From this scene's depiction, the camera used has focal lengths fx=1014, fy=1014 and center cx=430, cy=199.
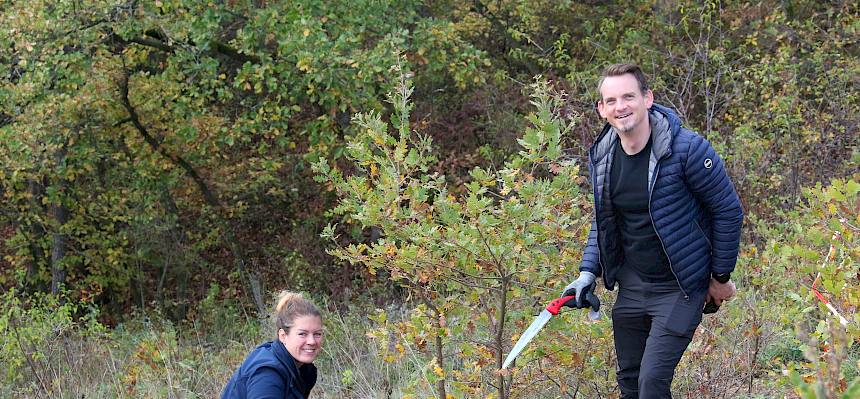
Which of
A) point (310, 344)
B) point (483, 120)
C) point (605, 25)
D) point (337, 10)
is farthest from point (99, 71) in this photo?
point (310, 344)

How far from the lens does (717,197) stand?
11.4 feet

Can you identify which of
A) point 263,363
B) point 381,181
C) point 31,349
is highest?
point 381,181

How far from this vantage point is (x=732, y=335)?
5.41 meters

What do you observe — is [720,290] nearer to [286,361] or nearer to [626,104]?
[626,104]

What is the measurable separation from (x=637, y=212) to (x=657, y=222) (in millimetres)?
128

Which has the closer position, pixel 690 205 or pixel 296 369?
pixel 690 205

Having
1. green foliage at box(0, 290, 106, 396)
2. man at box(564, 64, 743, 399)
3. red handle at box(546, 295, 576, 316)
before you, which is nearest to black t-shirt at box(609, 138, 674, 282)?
man at box(564, 64, 743, 399)

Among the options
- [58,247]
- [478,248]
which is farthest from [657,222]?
[58,247]

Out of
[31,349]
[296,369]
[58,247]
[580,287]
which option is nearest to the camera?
[580,287]

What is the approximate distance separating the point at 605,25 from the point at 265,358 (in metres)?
10.7

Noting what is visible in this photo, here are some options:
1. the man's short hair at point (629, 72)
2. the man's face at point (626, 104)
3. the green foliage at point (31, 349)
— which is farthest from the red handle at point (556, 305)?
the green foliage at point (31, 349)

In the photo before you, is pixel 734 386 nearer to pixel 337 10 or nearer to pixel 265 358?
pixel 265 358

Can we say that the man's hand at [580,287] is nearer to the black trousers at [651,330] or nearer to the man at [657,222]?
the man at [657,222]

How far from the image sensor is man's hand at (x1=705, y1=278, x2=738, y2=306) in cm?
359
